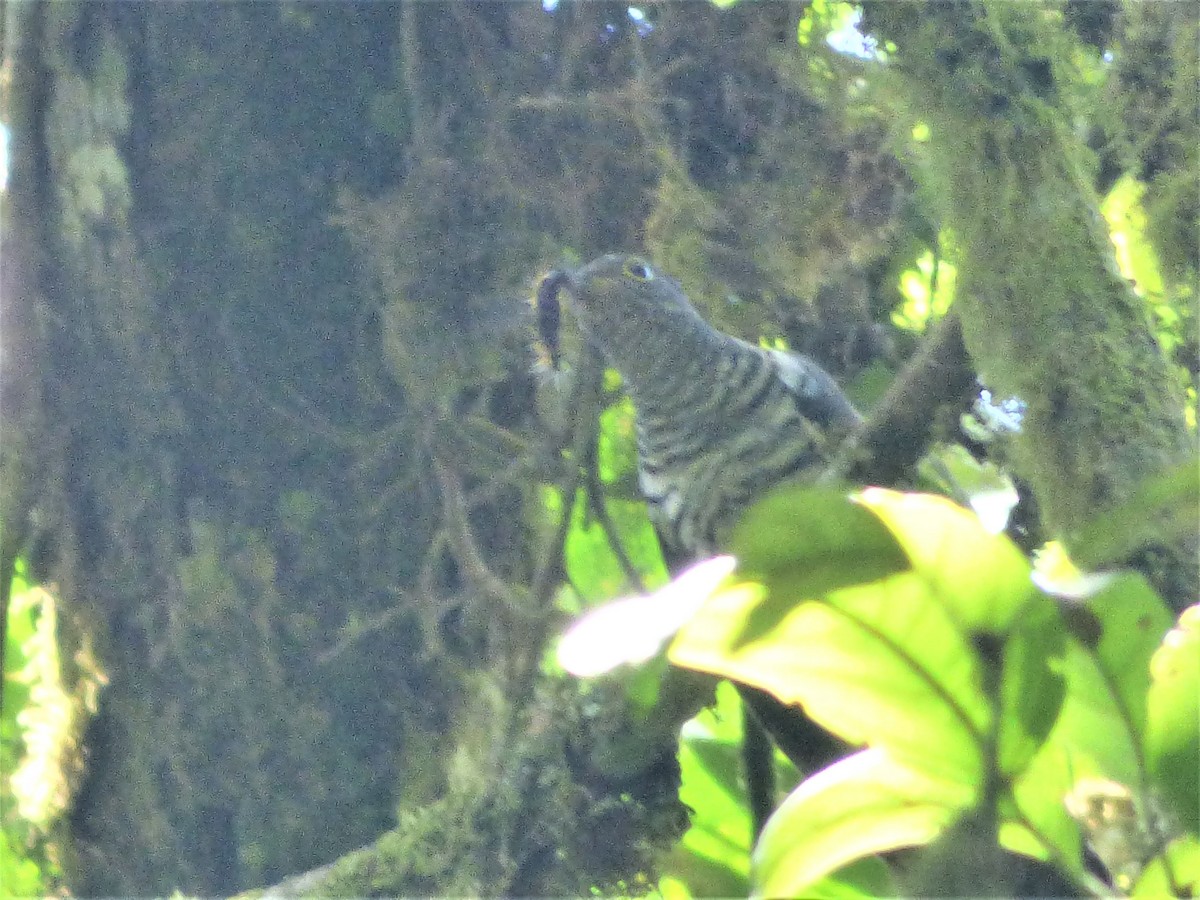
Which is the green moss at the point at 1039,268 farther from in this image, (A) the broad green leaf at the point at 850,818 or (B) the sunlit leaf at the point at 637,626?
(B) the sunlit leaf at the point at 637,626

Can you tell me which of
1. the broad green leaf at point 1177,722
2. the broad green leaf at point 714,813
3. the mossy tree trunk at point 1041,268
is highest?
the mossy tree trunk at point 1041,268

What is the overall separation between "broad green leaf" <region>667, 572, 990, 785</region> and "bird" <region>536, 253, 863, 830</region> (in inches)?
39.3

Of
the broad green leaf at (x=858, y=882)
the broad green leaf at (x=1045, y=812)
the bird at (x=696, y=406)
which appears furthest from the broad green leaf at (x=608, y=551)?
the broad green leaf at (x=1045, y=812)

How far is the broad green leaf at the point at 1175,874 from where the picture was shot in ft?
2.80

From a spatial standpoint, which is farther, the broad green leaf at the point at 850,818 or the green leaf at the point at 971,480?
the green leaf at the point at 971,480

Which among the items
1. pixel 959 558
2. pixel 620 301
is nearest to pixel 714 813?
pixel 959 558

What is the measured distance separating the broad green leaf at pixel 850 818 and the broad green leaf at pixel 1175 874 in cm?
16

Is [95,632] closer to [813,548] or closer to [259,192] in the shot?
[259,192]

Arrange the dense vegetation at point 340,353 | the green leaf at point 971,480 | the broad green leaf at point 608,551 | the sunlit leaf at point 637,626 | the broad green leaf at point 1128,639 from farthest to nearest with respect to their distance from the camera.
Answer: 1. the dense vegetation at point 340,353
2. the broad green leaf at point 608,551
3. the green leaf at point 971,480
4. the broad green leaf at point 1128,639
5. the sunlit leaf at point 637,626

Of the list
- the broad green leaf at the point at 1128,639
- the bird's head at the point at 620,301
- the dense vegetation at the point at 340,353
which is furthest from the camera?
the dense vegetation at the point at 340,353

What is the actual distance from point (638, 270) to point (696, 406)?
275 millimetres

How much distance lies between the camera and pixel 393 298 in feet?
8.36

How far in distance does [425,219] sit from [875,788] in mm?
1978

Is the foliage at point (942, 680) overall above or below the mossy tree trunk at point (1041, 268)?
below
